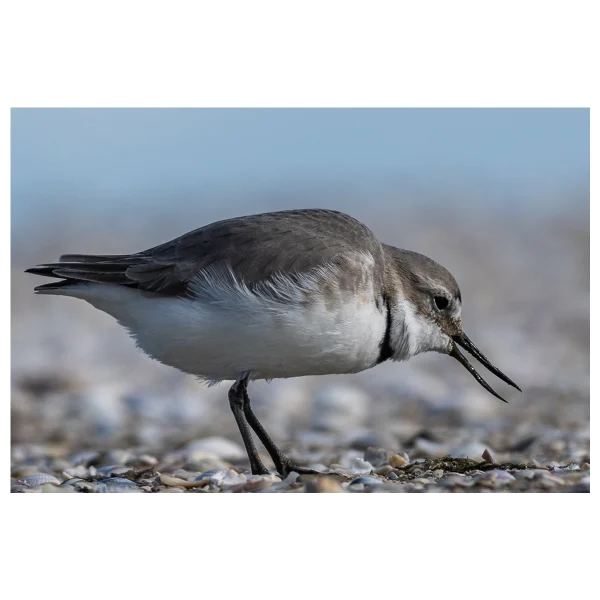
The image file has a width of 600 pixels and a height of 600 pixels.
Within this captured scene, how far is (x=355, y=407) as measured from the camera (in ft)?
29.7

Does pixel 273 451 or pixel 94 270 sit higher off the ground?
pixel 94 270

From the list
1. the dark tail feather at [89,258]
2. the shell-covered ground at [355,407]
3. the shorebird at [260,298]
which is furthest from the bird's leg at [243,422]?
the dark tail feather at [89,258]

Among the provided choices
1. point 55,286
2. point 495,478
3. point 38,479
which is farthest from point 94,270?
point 495,478

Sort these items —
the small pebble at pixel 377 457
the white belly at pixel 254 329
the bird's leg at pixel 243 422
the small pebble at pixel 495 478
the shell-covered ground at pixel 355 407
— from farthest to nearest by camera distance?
the small pebble at pixel 377 457
the bird's leg at pixel 243 422
the shell-covered ground at pixel 355 407
the white belly at pixel 254 329
the small pebble at pixel 495 478

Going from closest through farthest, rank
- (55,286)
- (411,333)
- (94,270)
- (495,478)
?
(495,478) < (94,270) < (55,286) < (411,333)

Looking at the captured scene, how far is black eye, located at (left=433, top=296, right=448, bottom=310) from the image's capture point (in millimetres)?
6025

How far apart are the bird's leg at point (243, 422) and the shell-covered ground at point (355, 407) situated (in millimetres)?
234

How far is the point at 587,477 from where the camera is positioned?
484 cm

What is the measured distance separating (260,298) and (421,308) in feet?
3.95

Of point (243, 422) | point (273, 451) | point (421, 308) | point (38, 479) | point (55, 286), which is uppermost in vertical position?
point (55, 286)

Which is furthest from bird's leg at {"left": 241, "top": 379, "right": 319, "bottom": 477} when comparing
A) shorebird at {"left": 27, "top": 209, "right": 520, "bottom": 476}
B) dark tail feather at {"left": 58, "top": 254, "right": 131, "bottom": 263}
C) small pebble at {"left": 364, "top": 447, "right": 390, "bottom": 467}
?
dark tail feather at {"left": 58, "top": 254, "right": 131, "bottom": 263}

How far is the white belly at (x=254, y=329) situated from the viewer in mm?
5250

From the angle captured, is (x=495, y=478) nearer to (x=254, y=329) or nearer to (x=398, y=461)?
(x=398, y=461)

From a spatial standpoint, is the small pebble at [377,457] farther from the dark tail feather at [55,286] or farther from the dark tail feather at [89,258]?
the dark tail feather at [55,286]
